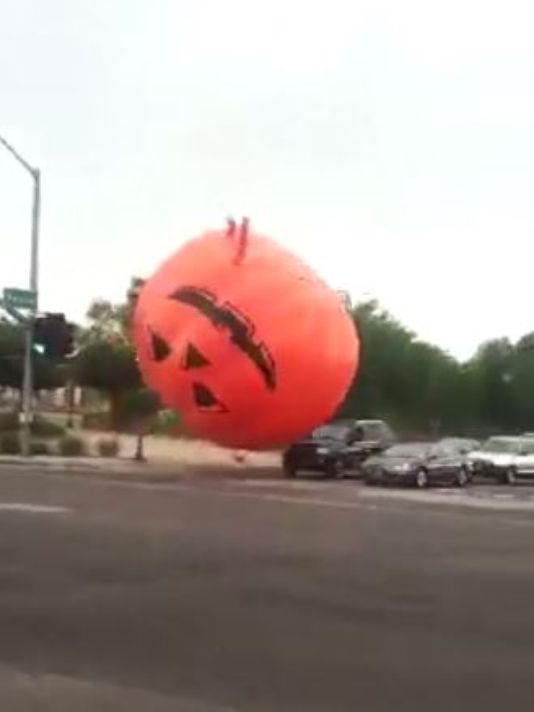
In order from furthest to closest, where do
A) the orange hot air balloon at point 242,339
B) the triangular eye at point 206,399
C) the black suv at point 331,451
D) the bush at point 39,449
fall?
1. the bush at point 39,449
2. the black suv at point 331,451
3. the triangular eye at point 206,399
4. the orange hot air balloon at point 242,339

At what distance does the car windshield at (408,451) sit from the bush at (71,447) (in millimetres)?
13815

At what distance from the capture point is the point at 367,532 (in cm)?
2533

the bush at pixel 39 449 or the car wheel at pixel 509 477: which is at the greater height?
the bush at pixel 39 449

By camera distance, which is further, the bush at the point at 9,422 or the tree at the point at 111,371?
the tree at the point at 111,371

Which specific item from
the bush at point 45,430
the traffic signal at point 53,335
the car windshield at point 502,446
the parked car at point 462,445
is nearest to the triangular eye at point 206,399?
the traffic signal at point 53,335

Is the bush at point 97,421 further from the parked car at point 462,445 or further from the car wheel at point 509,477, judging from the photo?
the car wheel at point 509,477

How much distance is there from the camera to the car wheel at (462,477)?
48406mm

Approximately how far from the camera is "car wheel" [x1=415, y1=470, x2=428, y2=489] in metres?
46.5

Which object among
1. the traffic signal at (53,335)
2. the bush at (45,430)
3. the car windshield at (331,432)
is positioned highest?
the traffic signal at (53,335)

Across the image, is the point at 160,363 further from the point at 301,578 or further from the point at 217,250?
the point at 301,578

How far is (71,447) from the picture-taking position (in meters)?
58.5

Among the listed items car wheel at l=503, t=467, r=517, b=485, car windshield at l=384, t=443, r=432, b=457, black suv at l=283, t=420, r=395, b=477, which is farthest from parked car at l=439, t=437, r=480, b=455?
car windshield at l=384, t=443, r=432, b=457

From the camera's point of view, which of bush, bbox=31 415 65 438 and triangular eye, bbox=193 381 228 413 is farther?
bush, bbox=31 415 65 438

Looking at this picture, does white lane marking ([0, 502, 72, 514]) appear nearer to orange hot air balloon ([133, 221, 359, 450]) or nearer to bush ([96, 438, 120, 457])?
orange hot air balloon ([133, 221, 359, 450])
